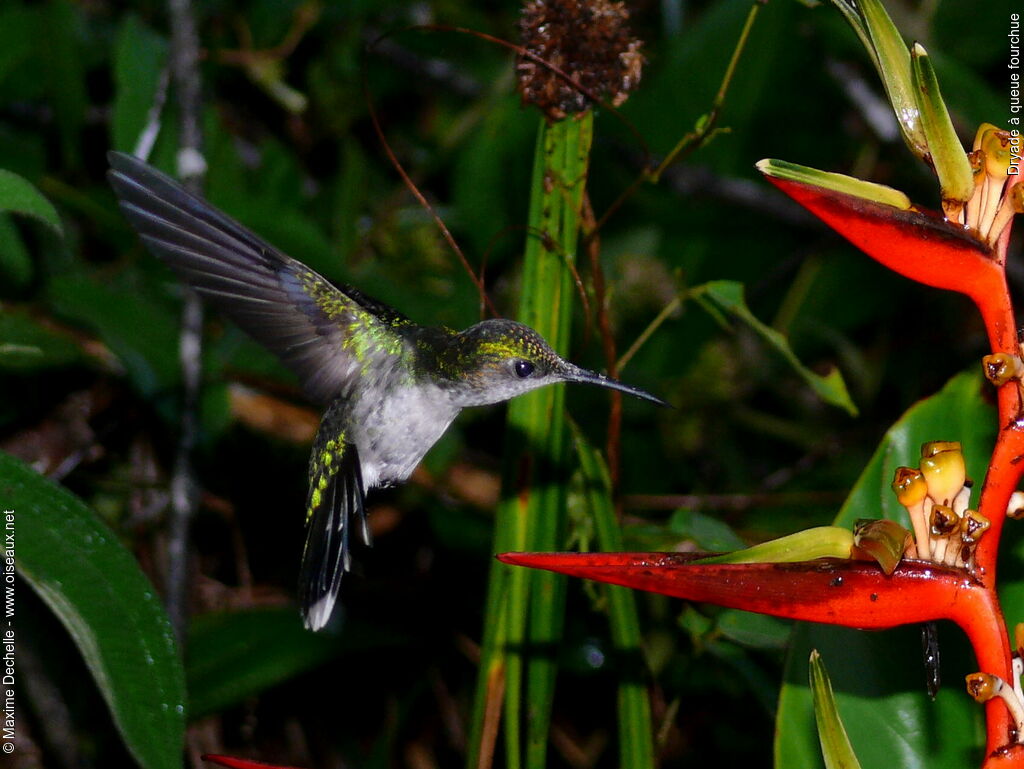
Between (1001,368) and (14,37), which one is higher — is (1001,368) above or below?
below

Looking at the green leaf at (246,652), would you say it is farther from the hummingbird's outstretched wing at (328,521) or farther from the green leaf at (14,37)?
the green leaf at (14,37)

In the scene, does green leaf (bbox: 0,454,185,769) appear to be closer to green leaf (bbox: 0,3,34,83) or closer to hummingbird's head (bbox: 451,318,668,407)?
hummingbird's head (bbox: 451,318,668,407)

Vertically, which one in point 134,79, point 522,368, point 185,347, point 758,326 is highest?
point 134,79

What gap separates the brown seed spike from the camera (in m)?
0.96

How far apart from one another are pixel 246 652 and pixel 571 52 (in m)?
1.09

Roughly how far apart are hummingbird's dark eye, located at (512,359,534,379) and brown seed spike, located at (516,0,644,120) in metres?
0.23

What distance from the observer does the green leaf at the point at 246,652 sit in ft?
5.13

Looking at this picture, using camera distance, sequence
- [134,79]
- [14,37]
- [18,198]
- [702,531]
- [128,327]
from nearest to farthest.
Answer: [18,198] < [702,531] < [128,327] < [134,79] < [14,37]

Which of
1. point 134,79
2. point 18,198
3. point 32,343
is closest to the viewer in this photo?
point 18,198

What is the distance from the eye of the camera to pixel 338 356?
1.22 meters

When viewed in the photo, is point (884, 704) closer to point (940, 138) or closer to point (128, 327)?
point (940, 138)

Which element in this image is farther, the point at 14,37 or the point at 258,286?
the point at 14,37

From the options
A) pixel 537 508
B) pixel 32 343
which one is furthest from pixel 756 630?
pixel 32 343

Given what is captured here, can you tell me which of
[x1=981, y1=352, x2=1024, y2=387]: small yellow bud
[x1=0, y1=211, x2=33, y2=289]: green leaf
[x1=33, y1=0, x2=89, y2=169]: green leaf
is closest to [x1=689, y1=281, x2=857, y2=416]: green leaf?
[x1=981, y1=352, x2=1024, y2=387]: small yellow bud
